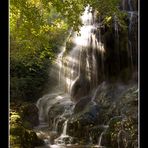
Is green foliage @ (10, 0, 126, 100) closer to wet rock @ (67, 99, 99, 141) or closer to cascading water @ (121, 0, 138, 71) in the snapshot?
cascading water @ (121, 0, 138, 71)

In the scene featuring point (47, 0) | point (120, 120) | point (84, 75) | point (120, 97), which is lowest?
point (120, 120)

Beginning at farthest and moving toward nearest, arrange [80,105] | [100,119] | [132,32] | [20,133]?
1. [132,32]
2. [80,105]
3. [100,119]
4. [20,133]

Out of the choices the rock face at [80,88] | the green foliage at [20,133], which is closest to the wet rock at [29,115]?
the green foliage at [20,133]

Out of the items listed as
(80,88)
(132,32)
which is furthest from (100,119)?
(132,32)

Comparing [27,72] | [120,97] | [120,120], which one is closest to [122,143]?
[120,120]

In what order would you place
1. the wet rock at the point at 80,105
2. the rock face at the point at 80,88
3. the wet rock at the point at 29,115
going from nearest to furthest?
1. the wet rock at the point at 29,115
2. the wet rock at the point at 80,105
3. the rock face at the point at 80,88

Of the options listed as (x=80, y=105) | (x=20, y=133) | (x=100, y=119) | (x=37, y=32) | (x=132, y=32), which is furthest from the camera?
(x=132, y=32)

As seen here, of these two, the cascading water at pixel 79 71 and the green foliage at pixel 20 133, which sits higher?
the cascading water at pixel 79 71

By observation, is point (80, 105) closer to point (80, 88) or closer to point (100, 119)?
point (100, 119)

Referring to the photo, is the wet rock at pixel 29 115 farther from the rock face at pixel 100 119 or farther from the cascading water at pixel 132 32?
Answer: the cascading water at pixel 132 32

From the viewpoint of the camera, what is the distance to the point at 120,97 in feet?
15.3
